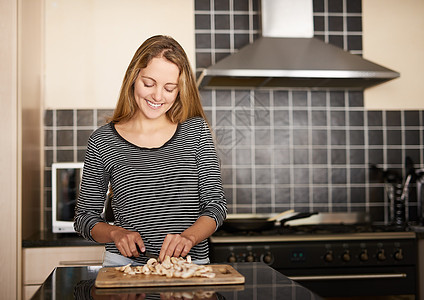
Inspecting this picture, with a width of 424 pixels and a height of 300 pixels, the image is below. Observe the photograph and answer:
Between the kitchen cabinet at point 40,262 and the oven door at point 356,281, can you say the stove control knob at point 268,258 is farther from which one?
the kitchen cabinet at point 40,262

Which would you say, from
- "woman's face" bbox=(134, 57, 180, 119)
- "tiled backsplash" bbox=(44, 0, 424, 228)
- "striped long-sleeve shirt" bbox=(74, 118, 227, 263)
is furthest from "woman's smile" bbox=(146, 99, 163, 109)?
"tiled backsplash" bbox=(44, 0, 424, 228)

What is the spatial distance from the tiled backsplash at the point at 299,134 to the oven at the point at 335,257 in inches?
21.6

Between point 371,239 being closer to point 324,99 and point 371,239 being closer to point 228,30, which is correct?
point 324,99

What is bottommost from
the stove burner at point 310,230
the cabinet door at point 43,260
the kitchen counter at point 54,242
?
the cabinet door at point 43,260

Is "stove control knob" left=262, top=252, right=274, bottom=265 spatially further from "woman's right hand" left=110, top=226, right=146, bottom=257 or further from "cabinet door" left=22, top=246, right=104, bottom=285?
"woman's right hand" left=110, top=226, right=146, bottom=257

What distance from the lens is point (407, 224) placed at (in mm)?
2834

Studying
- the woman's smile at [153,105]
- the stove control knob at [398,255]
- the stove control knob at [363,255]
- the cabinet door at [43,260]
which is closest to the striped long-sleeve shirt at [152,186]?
the woman's smile at [153,105]

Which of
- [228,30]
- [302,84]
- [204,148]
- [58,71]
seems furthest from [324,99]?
[204,148]

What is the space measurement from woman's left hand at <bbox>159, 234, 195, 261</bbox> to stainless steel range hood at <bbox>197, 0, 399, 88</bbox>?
1.40 meters

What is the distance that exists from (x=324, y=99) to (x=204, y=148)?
1.75 metres

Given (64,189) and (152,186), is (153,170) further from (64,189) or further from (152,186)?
(64,189)

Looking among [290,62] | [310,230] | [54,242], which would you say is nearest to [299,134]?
[290,62]

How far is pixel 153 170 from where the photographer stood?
1442mm

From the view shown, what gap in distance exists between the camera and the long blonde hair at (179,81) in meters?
1.45
